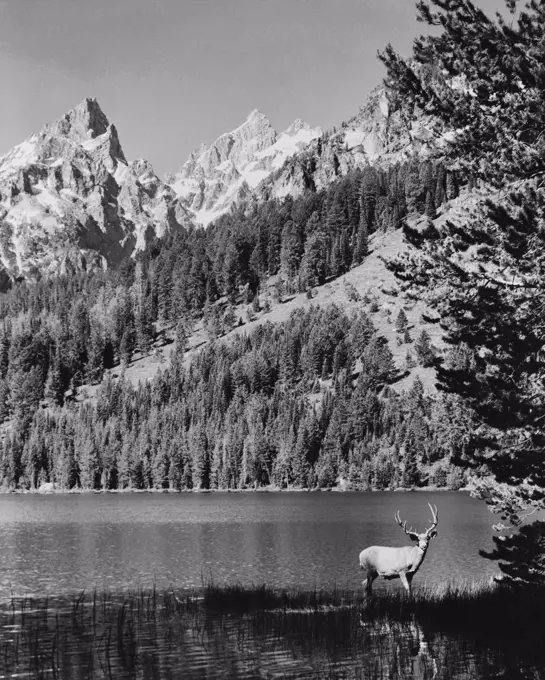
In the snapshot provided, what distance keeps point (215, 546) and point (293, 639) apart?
42.0 m

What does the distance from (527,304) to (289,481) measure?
16150 centimetres

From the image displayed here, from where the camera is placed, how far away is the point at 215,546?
195 ft

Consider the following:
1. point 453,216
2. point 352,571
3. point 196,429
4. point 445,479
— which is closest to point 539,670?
point 453,216

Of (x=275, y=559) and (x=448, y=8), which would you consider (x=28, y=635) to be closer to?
(x=448, y=8)

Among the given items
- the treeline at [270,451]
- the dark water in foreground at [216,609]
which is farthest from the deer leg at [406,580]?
the treeline at [270,451]

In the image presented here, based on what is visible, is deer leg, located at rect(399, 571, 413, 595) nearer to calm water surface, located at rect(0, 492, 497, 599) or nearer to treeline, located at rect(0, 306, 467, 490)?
calm water surface, located at rect(0, 492, 497, 599)

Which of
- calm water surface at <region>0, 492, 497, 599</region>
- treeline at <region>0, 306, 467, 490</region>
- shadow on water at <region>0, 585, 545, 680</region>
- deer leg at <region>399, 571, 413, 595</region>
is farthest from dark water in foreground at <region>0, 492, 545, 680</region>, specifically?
treeline at <region>0, 306, 467, 490</region>

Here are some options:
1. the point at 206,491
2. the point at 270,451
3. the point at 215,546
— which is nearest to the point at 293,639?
the point at 215,546

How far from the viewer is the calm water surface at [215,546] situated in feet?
136

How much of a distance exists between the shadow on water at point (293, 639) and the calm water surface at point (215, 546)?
36.0 feet

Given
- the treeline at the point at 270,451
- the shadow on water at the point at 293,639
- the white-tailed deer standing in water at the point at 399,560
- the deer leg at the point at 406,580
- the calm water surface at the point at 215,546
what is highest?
the treeline at the point at 270,451

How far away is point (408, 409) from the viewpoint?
182125 millimetres

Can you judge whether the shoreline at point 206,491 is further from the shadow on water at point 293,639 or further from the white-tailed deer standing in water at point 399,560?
the shadow on water at point 293,639

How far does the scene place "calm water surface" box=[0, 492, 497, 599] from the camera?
41.4 meters
